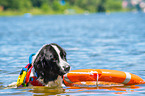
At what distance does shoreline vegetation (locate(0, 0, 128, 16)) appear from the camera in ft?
453

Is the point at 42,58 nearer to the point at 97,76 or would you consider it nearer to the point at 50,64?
the point at 50,64

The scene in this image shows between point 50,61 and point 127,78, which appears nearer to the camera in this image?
point 50,61

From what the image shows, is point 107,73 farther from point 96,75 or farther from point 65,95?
point 65,95

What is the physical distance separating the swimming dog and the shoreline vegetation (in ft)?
411

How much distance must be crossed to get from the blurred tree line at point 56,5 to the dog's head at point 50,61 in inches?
5246

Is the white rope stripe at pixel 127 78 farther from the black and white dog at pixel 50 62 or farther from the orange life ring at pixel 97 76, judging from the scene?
the black and white dog at pixel 50 62

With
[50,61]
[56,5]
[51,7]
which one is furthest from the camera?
[51,7]

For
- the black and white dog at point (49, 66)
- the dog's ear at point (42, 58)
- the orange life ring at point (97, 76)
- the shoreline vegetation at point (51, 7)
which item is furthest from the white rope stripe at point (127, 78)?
the shoreline vegetation at point (51, 7)

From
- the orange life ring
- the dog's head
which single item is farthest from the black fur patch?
the orange life ring

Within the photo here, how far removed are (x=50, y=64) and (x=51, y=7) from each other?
160 metres

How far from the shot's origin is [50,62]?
7.28 meters

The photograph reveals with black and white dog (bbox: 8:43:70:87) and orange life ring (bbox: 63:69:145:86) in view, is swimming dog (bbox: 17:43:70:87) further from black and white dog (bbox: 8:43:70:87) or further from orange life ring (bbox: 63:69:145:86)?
orange life ring (bbox: 63:69:145:86)

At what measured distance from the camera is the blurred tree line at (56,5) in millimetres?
138312

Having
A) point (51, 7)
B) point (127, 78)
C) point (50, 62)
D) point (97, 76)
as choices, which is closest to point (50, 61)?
point (50, 62)
